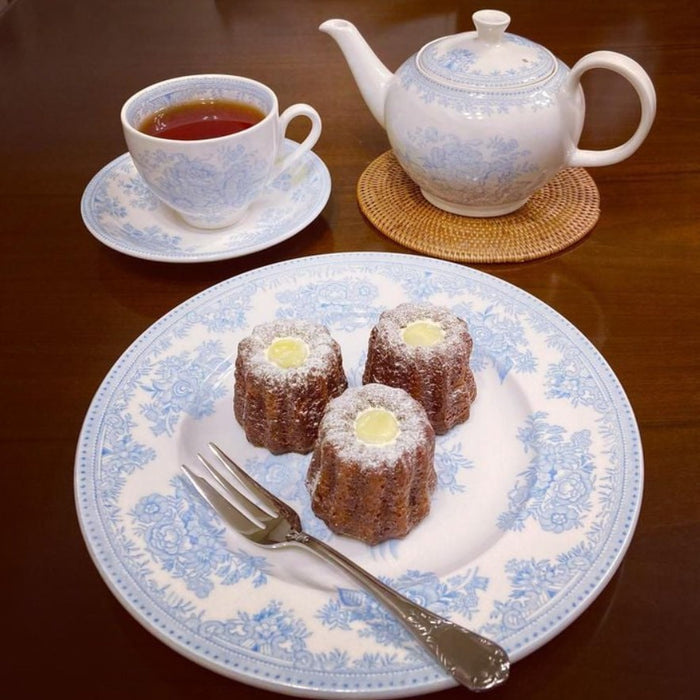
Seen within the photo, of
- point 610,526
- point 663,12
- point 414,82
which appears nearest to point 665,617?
point 610,526

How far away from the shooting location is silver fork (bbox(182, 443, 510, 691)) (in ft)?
2.01

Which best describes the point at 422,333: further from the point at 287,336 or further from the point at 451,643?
the point at 451,643

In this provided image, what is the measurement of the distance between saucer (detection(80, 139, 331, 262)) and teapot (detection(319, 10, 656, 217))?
0.66ft

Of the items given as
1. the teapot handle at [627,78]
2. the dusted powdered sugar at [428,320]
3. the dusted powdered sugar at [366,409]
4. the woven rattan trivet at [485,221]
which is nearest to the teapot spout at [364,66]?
the woven rattan trivet at [485,221]

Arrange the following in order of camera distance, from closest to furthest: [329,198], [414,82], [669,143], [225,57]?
[414,82] < [329,198] < [669,143] < [225,57]

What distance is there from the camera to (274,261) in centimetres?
121

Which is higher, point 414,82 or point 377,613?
point 414,82

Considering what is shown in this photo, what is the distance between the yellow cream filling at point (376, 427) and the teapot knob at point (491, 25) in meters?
0.70

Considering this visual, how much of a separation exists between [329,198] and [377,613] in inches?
33.2

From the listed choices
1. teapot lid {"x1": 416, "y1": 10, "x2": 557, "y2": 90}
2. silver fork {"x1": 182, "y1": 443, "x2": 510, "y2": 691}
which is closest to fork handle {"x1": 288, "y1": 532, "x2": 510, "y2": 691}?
silver fork {"x1": 182, "y1": 443, "x2": 510, "y2": 691}

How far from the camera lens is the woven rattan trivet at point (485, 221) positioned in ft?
3.95

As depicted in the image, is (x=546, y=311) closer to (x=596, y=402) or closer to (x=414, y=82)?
(x=596, y=402)

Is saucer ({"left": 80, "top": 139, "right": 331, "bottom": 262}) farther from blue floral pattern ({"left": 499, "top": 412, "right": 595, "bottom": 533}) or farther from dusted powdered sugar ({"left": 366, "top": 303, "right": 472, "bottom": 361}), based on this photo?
blue floral pattern ({"left": 499, "top": 412, "right": 595, "bottom": 533})

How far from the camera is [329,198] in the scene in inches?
52.4
